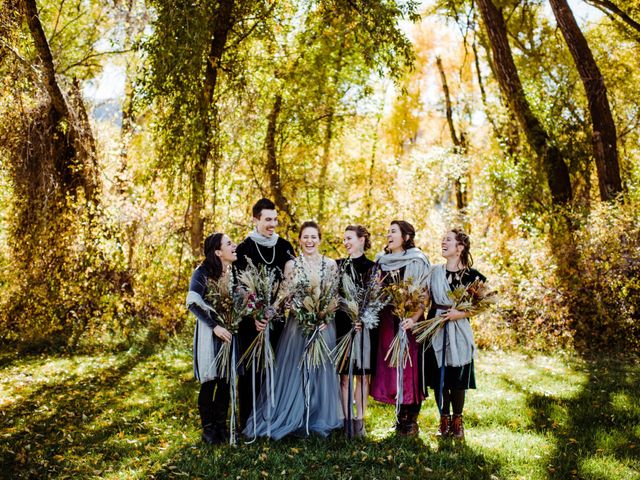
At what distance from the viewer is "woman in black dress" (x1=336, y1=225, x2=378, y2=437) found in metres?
4.99

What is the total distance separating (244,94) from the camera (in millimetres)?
8234

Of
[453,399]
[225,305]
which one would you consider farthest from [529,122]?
[225,305]

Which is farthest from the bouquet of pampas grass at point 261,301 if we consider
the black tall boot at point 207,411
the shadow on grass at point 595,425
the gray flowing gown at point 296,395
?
the shadow on grass at point 595,425

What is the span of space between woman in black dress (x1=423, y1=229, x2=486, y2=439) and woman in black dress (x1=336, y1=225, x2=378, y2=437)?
0.53 metres

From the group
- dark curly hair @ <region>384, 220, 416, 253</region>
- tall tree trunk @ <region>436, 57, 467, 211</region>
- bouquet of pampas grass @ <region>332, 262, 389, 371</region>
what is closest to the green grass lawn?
bouquet of pampas grass @ <region>332, 262, 389, 371</region>

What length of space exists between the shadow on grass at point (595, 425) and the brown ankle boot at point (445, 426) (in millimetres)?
855

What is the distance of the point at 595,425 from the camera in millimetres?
5367

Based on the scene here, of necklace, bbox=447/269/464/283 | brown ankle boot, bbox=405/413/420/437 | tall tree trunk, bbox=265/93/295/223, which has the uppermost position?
tall tree trunk, bbox=265/93/295/223

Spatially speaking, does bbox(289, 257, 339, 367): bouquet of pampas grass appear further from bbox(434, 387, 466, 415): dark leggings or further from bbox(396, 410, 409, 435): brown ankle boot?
bbox(434, 387, 466, 415): dark leggings

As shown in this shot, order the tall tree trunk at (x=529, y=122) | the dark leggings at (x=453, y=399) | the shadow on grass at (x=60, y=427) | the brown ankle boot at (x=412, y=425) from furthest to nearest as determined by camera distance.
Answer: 1. the tall tree trunk at (x=529, y=122)
2. the brown ankle boot at (x=412, y=425)
3. the dark leggings at (x=453, y=399)
4. the shadow on grass at (x=60, y=427)

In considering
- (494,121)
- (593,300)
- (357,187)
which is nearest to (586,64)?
(494,121)

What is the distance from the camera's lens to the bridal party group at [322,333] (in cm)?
476

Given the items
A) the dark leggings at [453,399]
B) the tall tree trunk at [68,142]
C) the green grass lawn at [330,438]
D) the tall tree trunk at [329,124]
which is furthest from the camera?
the tall tree trunk at [329,124]

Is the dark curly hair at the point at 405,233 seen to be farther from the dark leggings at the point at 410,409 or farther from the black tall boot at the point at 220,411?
the black tall boot at the point at 220,411
